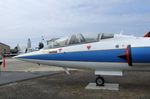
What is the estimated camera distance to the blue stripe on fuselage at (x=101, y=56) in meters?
10.6

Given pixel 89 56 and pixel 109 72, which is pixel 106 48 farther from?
pixel 109 72

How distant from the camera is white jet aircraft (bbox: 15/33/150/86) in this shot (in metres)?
11.0

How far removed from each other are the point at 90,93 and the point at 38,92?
1.98 metres

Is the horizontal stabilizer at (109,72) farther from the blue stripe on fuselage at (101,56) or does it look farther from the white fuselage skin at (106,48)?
the blue stripe on fuselage at (101,56)

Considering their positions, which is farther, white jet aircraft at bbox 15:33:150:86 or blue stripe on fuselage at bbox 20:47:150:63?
white jet aircraft at bbox 15:33:150:86

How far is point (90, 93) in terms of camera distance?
10352 millimetres

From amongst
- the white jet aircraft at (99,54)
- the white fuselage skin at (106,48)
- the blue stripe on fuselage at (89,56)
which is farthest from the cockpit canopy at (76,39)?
the blue stripe on fuselage at (89,56)

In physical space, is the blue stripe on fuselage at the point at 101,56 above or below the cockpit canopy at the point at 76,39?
below

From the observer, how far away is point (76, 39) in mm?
12547

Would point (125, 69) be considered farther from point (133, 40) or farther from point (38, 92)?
point (38, 92)

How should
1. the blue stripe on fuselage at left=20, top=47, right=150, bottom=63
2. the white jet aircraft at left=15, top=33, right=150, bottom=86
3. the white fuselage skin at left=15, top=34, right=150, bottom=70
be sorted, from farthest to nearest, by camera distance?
the white fuselage skin at left=15, top=34, right=150, bottom=70
the white jet aircraft at left=15, top=33, right=150, bottom=86
the blue stripe on fuselage at left=20, top=47, right=150, bottom=63

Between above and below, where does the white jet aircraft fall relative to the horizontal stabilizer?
above

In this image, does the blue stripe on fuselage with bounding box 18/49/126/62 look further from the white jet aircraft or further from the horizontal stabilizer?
the horizontal stabilizer

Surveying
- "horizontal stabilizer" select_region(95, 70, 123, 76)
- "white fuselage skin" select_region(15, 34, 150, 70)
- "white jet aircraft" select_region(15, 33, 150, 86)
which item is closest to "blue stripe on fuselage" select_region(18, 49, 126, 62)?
"white jet aircraft" select_region(15, 33, 150, 86)
